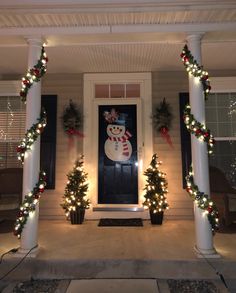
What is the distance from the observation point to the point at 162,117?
4.78 m

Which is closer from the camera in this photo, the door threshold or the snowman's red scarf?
the door threshold

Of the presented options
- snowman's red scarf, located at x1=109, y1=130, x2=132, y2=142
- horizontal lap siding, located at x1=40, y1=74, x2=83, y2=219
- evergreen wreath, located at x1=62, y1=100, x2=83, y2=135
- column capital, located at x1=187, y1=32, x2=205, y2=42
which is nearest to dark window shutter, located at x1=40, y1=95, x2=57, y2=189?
horizontal lap siding, located at x1=40, y1=74, x2=83, y2=219

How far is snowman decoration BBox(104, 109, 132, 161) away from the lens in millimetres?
4871

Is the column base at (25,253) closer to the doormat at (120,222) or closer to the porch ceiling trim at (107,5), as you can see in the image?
the doormat at (120,222)

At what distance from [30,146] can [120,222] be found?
7.08 ft

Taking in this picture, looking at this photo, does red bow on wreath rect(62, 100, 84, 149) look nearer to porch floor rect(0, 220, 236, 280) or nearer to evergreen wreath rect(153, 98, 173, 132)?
evergreen wreath rect(153, 98, 173, 132)

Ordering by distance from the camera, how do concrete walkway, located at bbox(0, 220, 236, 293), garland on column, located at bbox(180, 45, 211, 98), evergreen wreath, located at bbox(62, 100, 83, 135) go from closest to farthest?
concrete walkway, located at bbox(0, 220, 236, 293) → garland on column, located at bbox(180, 45, 211, 98) → evergreen wreath, located at bbox(62, 100, 83, 135)

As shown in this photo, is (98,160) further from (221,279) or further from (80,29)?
(221,279)

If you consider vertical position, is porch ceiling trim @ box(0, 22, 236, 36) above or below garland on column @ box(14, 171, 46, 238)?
above

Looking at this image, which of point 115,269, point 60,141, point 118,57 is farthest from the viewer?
point 60,141

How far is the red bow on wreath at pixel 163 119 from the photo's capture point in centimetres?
479

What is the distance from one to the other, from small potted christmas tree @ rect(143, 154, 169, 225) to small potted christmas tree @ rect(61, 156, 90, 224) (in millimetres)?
1069

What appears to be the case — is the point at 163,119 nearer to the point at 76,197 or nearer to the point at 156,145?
the point at 156,145

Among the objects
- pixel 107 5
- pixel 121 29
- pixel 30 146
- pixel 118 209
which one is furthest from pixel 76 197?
pixel 107 5
